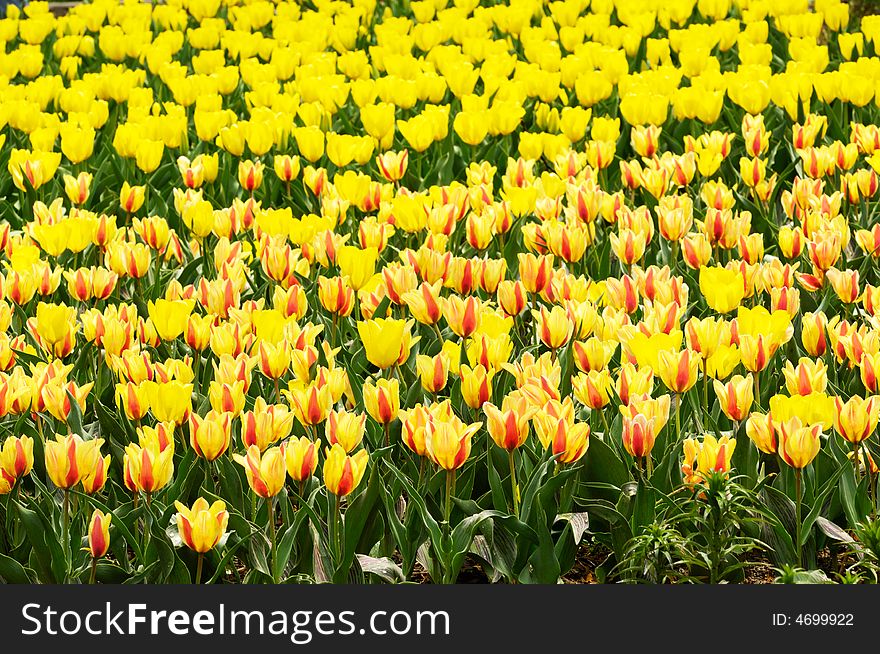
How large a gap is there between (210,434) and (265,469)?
0.70 ft

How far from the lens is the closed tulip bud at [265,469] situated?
2666 mm

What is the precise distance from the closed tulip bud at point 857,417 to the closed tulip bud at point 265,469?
3.95ft

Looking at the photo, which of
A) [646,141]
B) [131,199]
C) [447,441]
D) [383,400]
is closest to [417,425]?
[447,441]

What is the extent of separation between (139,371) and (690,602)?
58.6 inches

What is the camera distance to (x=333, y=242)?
428 centimetres

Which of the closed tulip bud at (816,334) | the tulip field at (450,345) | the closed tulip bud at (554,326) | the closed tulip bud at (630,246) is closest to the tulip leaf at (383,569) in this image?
the tulip field at (450,345)

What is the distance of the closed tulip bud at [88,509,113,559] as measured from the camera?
263 cm

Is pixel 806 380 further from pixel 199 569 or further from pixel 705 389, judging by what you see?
pixel 199 569

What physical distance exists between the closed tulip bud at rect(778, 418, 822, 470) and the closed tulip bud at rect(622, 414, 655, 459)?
11.0 inches

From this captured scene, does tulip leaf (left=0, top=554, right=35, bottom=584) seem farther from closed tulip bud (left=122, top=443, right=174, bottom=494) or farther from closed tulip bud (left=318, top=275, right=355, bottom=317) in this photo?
closed tulip bud (left=318, top=275, right=355, bottom=317)

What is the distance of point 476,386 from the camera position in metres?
3.08

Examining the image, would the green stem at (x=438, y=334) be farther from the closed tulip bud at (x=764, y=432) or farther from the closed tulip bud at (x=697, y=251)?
the closed tulip bud at (x=764, y=432)

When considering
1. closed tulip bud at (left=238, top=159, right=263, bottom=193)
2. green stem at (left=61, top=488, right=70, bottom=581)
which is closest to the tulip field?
green stem at (left=61, top=488, right=70, bottom=581)

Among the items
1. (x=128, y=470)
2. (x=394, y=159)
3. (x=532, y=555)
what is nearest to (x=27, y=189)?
(x=394, y=159)
